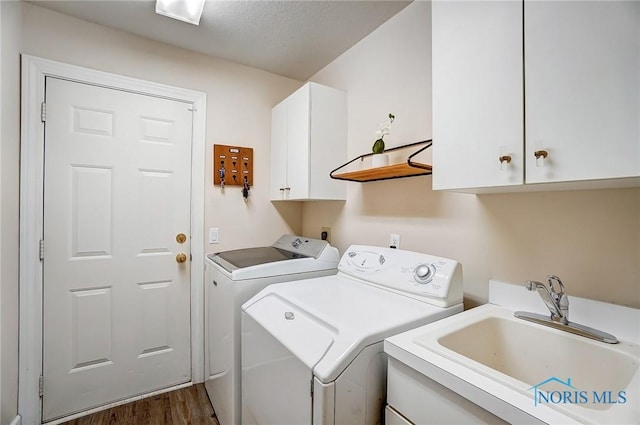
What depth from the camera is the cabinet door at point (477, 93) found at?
0.90 meters

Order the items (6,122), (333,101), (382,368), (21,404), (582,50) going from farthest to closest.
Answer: (333,101)
(21,404)
(6,122)
(382,368)
(582,50)

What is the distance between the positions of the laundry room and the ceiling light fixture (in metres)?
0.13

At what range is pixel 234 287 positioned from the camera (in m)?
1.54

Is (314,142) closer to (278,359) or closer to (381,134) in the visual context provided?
(381,134)

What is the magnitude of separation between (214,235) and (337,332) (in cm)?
155

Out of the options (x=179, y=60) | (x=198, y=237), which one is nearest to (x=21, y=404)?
(x=198, y=237)

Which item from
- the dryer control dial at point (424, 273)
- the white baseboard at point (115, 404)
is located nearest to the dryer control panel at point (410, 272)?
the dryer control dial at point (424, 273)

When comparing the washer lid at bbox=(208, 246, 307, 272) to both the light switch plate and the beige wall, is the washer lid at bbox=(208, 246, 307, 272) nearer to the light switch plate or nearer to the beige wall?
the light switch plate

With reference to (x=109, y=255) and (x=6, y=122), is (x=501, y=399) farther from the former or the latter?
(x=6, y=122)

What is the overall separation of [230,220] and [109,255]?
0.81m

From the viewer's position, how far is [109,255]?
1900 millimetres

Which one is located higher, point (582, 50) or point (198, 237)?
point (582, 50)

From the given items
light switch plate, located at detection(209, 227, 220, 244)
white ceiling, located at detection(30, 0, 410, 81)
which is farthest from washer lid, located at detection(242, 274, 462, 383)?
white ceiling, located at detection(30, 0, 410, 81)

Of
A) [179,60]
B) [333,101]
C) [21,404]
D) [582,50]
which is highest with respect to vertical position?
[179,60]
